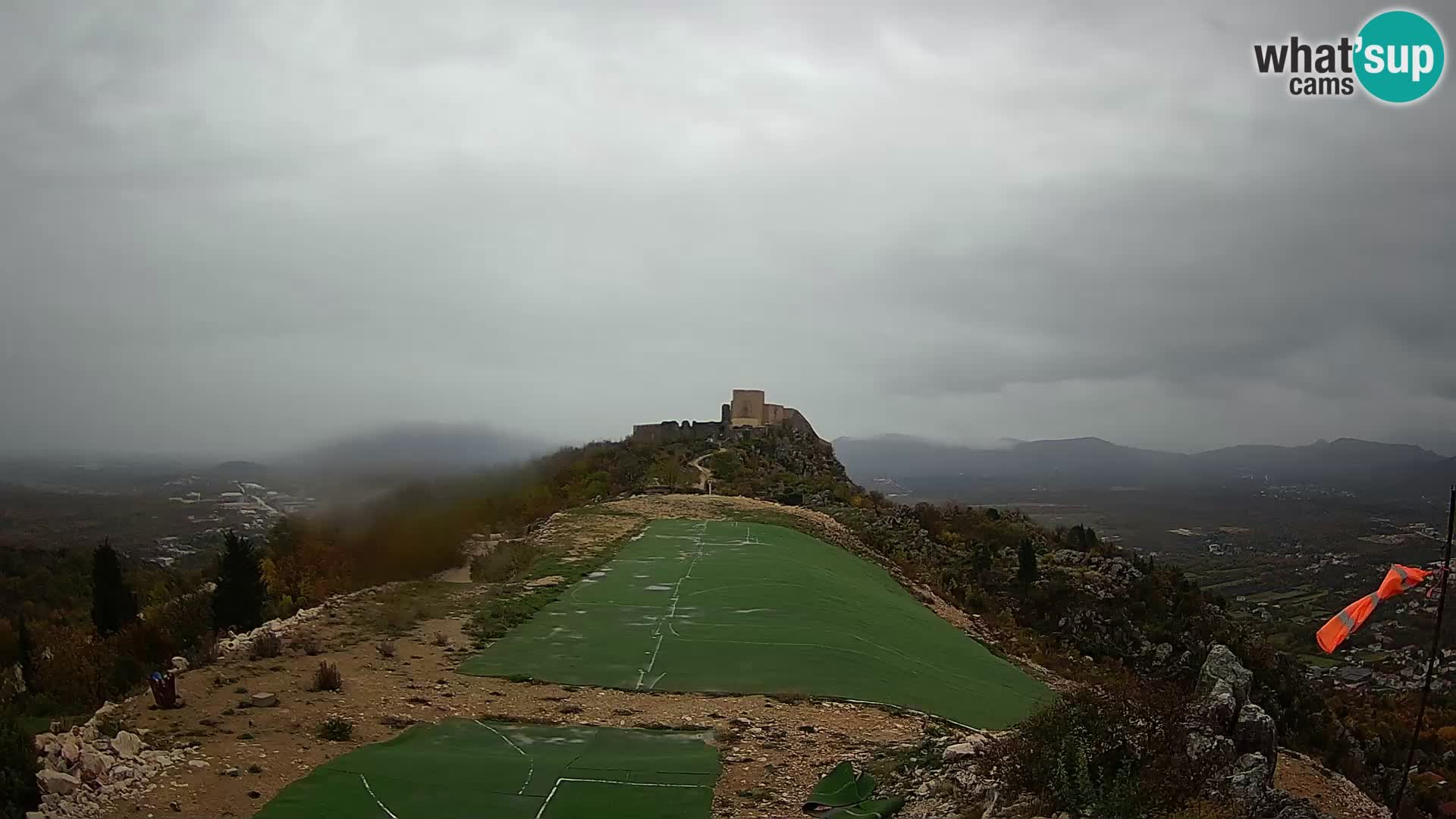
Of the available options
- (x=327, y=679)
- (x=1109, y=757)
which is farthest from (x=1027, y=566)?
(x=327, y=679)

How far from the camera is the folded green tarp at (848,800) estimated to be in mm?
8180

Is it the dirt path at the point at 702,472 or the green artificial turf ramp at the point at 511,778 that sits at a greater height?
the dirt path at the point at 702,472

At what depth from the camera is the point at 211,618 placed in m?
21.5

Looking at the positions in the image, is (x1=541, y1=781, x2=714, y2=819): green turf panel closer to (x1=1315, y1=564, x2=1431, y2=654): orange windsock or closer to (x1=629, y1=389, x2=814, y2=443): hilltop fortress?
(x1=1315, y1=564, x2=1431, y2=654): orange windsock

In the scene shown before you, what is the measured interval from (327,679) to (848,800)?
7612 millimetres

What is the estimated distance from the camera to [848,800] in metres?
8.58

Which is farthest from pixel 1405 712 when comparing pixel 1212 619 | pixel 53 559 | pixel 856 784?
pixel 53 559

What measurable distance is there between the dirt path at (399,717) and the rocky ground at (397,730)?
0.03m

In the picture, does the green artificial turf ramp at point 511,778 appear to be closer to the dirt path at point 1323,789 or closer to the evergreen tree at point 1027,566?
the dirt path at point 1323,789

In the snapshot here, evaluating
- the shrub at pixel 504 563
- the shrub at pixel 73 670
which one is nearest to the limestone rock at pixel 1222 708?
the shrub at pixel 504 563

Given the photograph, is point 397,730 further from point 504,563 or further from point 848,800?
point 504,563

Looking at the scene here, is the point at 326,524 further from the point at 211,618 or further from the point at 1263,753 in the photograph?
the point at 1263,753

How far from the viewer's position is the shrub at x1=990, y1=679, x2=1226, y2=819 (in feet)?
22.4

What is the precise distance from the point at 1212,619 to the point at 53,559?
53.1 metres
